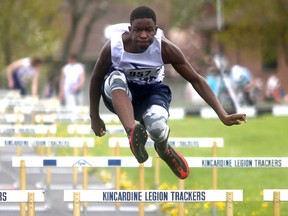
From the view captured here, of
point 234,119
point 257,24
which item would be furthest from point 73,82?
point 257,24

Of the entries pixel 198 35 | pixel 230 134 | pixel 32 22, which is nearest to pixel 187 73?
pixel 230 134

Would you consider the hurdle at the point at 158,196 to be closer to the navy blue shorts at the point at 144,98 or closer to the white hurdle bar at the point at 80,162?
the navy blue shorts at the point at 144,98

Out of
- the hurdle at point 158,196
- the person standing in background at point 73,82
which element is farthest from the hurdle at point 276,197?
the person standing in background at point 73,82

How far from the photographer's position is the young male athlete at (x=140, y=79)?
10555 millimetres

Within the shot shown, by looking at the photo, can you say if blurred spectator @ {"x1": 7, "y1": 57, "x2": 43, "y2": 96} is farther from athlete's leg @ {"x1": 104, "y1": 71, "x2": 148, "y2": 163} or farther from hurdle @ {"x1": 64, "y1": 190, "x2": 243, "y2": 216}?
hurdle @ {"x1": 64, "y1": 190, "x2": 243, "y2": 216}

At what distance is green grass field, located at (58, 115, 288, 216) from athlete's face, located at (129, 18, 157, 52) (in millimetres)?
3268

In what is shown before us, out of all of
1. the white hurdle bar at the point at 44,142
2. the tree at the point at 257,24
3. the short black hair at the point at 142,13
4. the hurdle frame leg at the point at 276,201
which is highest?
the tree at the point at 257,24

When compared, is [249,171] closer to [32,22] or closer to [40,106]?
[40,106]

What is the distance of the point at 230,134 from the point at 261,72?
42.8m

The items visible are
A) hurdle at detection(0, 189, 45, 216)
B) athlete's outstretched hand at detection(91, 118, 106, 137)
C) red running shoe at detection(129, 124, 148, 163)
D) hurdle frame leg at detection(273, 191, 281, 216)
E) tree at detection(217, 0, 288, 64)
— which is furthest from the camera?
tree at detection(217, 0, 288, 64)

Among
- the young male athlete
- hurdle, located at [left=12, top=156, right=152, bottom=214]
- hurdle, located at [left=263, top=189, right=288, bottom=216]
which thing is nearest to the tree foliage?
hurdle, located at [left=12, top=156, right=152, bottom=214]

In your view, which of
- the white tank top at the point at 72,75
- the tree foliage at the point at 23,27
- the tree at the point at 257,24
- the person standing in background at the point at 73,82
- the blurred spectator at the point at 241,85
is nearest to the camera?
the person standing in background at the point at 73,82

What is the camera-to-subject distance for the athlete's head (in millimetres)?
10523

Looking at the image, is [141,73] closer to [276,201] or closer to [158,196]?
[158,196]
